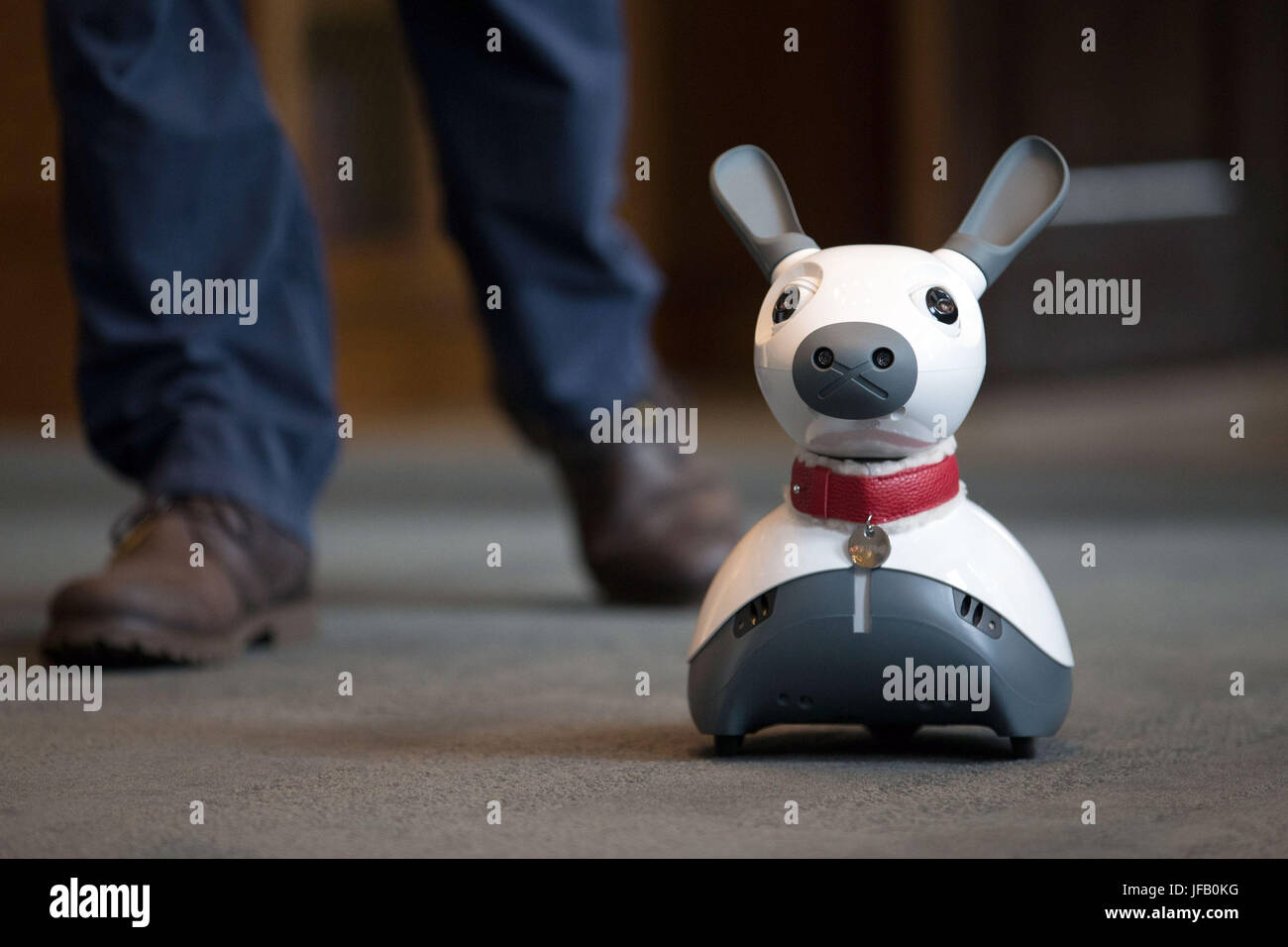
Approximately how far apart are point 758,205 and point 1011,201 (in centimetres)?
12

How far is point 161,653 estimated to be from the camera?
952 mm

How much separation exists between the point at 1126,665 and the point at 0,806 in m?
0.65

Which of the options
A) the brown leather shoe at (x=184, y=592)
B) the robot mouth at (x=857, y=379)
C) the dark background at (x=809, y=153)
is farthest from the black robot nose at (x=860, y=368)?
the dark background at (x=809, y=153)

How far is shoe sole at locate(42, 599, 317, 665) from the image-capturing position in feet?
3.06

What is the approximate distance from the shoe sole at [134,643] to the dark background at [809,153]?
6.63ft

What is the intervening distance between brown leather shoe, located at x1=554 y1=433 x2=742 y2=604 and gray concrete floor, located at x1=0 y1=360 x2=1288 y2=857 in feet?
0.10

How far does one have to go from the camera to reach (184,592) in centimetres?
96

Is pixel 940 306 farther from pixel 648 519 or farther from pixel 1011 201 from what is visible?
pixel 648 519

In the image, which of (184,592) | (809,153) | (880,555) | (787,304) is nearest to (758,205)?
(787,304)

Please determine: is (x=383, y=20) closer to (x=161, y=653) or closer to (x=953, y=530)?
(x=161, y=653)

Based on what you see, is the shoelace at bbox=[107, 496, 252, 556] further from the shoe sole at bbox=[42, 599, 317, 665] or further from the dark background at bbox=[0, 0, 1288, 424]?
the dark background at bbox=[0, 0, 1288, 424]

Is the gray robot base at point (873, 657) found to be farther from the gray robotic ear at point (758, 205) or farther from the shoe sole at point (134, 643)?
the shoe sole at point (134, 643)

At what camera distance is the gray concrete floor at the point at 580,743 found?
22.4 inches

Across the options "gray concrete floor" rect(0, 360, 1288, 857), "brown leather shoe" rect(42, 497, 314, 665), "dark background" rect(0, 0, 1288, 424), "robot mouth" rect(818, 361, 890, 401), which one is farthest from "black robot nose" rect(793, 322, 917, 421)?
"dark background" rect(0, 0, 1288, 424)
